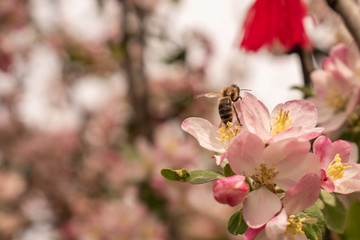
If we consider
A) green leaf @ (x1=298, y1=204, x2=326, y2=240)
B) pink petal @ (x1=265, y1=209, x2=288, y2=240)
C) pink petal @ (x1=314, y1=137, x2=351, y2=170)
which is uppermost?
Answer: pink petal @ (x1=314, y1=137, x2=351, y2=170)

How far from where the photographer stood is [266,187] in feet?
1.63

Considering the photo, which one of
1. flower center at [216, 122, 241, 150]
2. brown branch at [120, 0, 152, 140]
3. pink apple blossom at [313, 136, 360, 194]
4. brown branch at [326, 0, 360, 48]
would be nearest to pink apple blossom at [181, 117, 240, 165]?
flower center at [216, 122, 241, 150]

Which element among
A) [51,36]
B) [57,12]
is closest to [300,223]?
[57,12]

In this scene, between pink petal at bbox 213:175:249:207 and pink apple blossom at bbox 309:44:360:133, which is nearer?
pink petal at bbox 213:175:249:207

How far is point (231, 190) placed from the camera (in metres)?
0.45

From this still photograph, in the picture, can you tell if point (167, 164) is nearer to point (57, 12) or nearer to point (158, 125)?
point (158, 125)

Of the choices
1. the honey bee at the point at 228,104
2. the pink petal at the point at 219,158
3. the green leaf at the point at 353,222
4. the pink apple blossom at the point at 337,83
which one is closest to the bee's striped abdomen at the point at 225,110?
the honey bee at the point at 228,104

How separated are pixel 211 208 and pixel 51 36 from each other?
1.73 metres

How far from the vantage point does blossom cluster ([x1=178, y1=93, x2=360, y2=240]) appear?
1.49 feet

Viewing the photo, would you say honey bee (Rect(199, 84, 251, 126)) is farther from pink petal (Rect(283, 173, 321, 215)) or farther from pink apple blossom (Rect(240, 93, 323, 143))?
pink petal (Rect(283, 173, 321, 215))

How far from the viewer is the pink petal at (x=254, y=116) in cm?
51

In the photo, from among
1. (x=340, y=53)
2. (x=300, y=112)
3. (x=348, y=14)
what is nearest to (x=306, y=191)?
(x=300, y=112)

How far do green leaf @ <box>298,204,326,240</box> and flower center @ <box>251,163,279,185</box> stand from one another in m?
0.05

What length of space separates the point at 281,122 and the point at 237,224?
141mm
